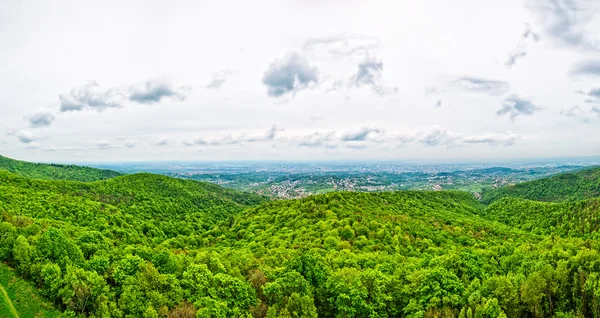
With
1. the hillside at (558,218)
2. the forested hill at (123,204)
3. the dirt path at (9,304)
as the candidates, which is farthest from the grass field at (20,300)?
the hillside at (558,218)

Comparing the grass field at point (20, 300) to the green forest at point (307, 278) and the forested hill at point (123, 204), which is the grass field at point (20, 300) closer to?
the green forest at point (307, 278)

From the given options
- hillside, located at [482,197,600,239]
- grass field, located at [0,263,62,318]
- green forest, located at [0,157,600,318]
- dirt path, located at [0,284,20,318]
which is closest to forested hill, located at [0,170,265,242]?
green forest, located at [0,157,600,318]

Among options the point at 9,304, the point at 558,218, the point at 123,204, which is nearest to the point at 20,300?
the point at 9,304

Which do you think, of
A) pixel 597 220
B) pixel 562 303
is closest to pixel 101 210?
pixel 562 303

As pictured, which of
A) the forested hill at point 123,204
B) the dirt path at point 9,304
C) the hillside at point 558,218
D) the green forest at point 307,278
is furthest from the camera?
the hillside at point 558,218

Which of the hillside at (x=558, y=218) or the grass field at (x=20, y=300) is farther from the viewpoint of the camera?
the hillside at (x=558, y=218)

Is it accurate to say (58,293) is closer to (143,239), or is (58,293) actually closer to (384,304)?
(384,304)

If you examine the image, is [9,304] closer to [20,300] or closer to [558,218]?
[20,300]

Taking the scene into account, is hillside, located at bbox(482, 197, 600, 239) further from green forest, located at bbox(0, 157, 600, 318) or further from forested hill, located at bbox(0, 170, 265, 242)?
forested hill, located at bbox(0, 170, 265, 242)
